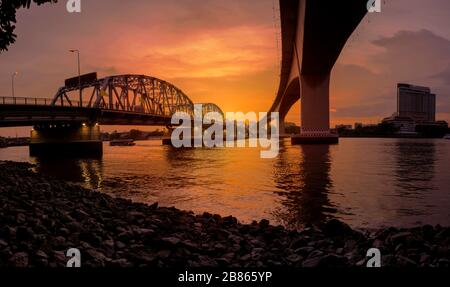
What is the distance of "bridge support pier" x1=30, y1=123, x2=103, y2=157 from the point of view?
66.5 meters

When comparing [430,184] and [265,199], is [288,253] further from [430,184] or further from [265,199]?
[430,184]

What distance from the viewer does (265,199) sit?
20109mm

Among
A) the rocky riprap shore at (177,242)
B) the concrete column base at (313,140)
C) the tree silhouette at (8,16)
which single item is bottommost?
the rocky riprap shore at (177,242)

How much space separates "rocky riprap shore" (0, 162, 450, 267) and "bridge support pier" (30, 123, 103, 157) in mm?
58226

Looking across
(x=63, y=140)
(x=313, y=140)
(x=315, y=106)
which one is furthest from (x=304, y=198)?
(x=313, y=140)

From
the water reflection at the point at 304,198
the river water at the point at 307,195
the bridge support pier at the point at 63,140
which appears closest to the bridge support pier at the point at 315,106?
the bridge support pier at the point at 63,140

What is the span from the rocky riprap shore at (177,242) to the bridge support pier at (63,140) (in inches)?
2292

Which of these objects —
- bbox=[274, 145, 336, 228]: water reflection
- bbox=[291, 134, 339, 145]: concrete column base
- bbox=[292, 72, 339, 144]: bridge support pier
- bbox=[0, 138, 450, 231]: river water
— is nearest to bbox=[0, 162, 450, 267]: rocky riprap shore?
bbox=[274, 145, 336, 228]: water reflection

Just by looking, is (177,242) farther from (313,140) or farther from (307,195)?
(313,140)

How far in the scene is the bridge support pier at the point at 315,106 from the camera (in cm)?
7394

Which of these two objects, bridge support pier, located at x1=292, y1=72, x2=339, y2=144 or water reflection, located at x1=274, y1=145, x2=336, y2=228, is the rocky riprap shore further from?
bridge support pier, located at x1=292, y1=72, x2=339, y2=144

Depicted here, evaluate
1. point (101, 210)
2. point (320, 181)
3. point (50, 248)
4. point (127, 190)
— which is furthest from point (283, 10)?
point (50, 248)

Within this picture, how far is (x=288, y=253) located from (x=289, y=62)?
267ft

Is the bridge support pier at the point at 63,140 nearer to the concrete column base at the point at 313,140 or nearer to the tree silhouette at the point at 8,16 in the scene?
the concrete column base at the point at 313,140
